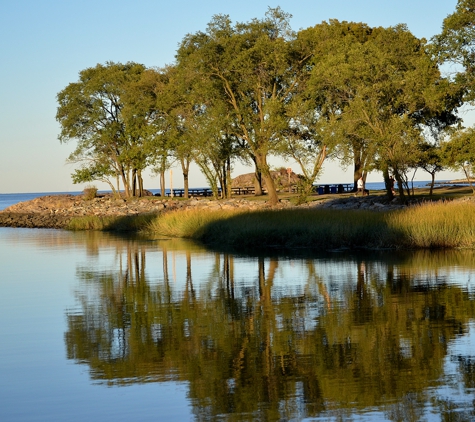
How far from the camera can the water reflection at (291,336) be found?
872 cm

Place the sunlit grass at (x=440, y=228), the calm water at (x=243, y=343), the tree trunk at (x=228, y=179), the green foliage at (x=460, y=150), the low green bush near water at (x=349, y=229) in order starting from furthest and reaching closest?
the tree trunk at (x=228, y=179)
the green foliage at (x=460, y=150)
the low green bush near water at (x=349, y=229)
the sunlit grass at (x=440, y=228)
the calm water at (x=243, y=343)

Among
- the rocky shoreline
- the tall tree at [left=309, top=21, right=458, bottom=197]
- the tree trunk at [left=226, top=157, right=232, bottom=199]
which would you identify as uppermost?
the tall tree at [left=309, top=21, right=458, bottom=197]

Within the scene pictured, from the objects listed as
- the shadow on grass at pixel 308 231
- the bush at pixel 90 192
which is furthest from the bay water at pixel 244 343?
the bush at pixel 90 192

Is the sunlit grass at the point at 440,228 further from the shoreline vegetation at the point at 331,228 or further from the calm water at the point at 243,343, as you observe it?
the calm water at the point at 243,343

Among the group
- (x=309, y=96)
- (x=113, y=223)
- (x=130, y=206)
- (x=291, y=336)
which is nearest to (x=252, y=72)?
(x=309, y=96)

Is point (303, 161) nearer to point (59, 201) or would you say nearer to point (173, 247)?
point (173, 247)

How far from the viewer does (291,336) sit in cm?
1213

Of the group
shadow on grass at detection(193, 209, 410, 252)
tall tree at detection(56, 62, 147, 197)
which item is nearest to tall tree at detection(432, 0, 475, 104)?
shadow on grass at detection(193, 209, 410, 252)

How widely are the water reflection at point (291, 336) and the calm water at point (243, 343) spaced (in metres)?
0.03

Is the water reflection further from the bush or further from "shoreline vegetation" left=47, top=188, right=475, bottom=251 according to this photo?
the bush

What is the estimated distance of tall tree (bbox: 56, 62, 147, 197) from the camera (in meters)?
66.5

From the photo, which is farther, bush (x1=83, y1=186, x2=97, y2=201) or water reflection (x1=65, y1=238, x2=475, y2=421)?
bush (x1=83, y1=186, x2=97, y2=201)

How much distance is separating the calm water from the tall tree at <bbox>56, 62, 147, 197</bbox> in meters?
45.9

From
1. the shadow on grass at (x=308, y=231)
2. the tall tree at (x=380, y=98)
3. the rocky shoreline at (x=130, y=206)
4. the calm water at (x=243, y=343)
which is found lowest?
the calm water at (x=243, y=343)
